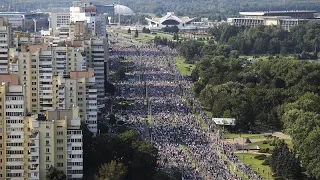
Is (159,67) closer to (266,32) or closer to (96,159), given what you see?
(266,32)

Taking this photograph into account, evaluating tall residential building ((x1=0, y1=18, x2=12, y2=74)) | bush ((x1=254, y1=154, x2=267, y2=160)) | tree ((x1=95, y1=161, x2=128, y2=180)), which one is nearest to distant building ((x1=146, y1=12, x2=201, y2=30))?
tall residential building ((x1=0, y1=18, x2=12, y2=74))

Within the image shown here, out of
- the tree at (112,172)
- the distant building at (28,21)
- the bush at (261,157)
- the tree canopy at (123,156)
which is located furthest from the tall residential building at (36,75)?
the distant building at (28,21)

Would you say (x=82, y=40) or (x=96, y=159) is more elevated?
(x=82, y=40)

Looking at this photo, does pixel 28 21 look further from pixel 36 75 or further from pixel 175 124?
pixel 36 75

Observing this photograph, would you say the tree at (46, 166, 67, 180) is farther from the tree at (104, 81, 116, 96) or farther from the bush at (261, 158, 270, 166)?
the tree at (104, 81, 116, 96)

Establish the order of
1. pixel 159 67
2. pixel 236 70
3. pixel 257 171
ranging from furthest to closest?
1. pixel 159 67
2. pixel 236 70
3. pixel 257 171

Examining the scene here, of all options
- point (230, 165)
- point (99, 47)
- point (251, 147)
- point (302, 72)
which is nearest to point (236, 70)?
point (302, 72)

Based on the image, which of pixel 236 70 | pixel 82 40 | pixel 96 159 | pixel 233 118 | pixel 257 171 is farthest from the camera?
pixel 236 70
